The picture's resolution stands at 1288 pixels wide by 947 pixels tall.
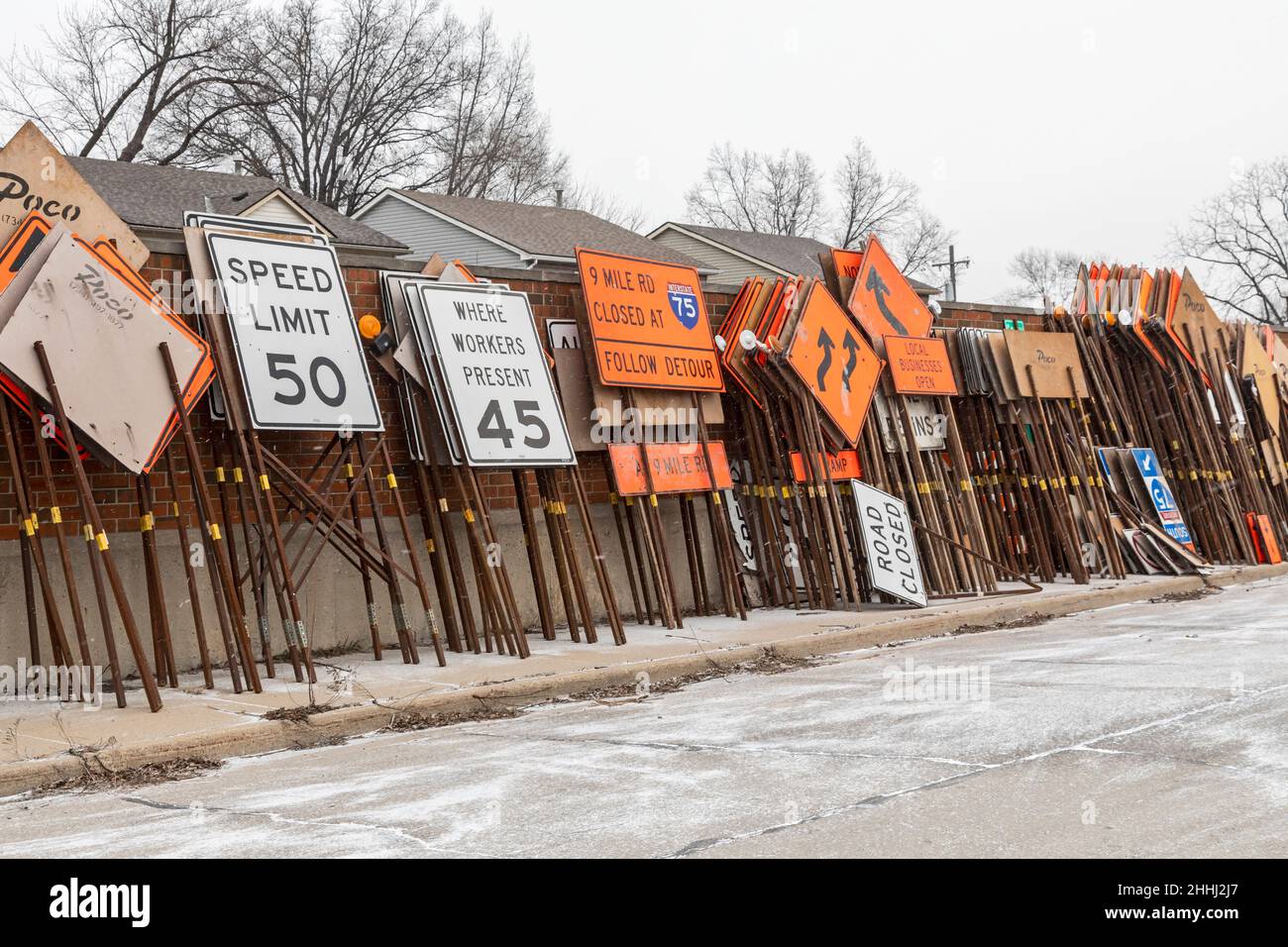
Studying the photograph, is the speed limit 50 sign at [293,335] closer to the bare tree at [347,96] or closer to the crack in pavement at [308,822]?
the crack in pavement at [308,822]

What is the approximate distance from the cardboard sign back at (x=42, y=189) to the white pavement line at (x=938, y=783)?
668cm

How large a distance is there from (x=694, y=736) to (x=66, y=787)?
328 centimetres

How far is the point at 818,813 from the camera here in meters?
5.18

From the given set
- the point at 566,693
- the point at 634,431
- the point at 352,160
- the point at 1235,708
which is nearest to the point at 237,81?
the point at 352,160

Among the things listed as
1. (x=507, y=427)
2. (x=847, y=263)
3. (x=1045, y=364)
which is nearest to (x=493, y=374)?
(x=507, y=427)

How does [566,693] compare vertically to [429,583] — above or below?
below

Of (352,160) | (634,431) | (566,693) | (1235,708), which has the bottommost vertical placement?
(1235,708)

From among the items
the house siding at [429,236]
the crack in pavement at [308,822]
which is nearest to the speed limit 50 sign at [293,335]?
the crack in pavement at [308,822]

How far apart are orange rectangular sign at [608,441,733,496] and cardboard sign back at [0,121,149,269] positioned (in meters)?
4.96

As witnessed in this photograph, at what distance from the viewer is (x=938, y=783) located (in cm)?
566

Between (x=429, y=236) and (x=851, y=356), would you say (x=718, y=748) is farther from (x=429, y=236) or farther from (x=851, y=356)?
(x=429, y=236)

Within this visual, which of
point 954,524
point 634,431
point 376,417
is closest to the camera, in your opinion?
point 376,417

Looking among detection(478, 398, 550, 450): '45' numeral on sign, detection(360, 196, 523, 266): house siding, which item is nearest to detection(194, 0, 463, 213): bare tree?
detection(360, 196, 523, 266): house siding

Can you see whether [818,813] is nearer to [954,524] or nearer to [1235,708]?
[1235,708]
